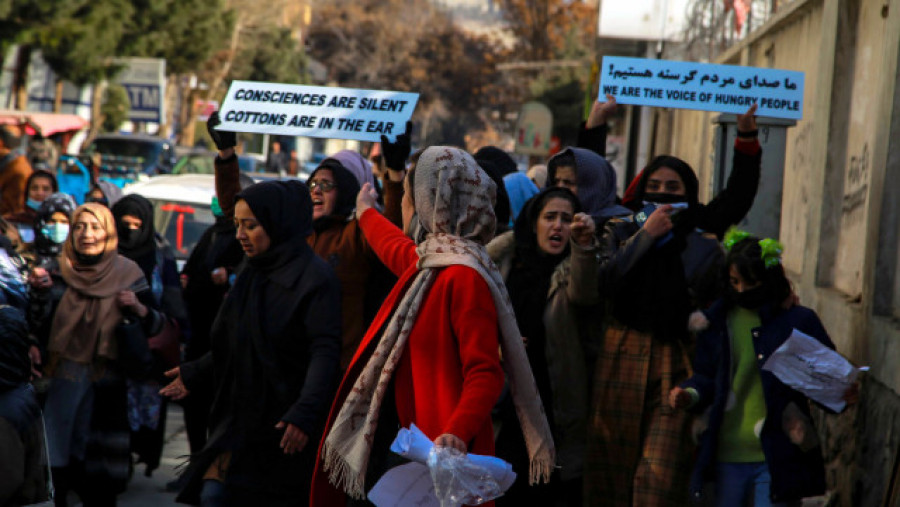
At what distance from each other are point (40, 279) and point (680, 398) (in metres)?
3.23

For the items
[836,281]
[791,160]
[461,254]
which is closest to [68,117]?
[791,160]

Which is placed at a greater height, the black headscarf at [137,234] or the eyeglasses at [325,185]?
the eyeglasses at [325,185]

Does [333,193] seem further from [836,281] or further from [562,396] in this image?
[836,281]

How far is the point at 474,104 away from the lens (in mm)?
73438

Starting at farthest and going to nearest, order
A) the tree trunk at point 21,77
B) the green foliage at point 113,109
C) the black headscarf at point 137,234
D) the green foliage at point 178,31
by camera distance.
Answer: the green foliage at point 113,109 → the green foliage at point 178,31 → the tree trunk at point 21,77 → the black headscarf at point 137,234

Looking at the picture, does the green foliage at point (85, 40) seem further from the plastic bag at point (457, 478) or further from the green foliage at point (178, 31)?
the plastic bag at point (457, 478)

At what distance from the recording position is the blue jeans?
506 cm

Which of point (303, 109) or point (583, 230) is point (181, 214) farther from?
point (583, 230)

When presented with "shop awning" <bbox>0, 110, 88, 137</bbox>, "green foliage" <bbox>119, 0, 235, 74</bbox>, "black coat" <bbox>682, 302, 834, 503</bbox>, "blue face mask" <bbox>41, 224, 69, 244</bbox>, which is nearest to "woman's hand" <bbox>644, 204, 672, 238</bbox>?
"black coat" <bbox>682, 302, 834, 503</bbox>

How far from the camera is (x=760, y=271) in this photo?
5035 millimetres

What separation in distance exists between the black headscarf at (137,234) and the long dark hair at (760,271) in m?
3.37

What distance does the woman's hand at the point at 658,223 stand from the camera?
5.03 m

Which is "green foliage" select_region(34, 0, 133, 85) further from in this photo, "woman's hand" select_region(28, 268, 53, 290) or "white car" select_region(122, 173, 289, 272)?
"woman's hand" select_region(28, 268, 53, 290)

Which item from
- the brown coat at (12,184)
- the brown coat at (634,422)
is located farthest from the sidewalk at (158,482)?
the brown coat at (12,184)
